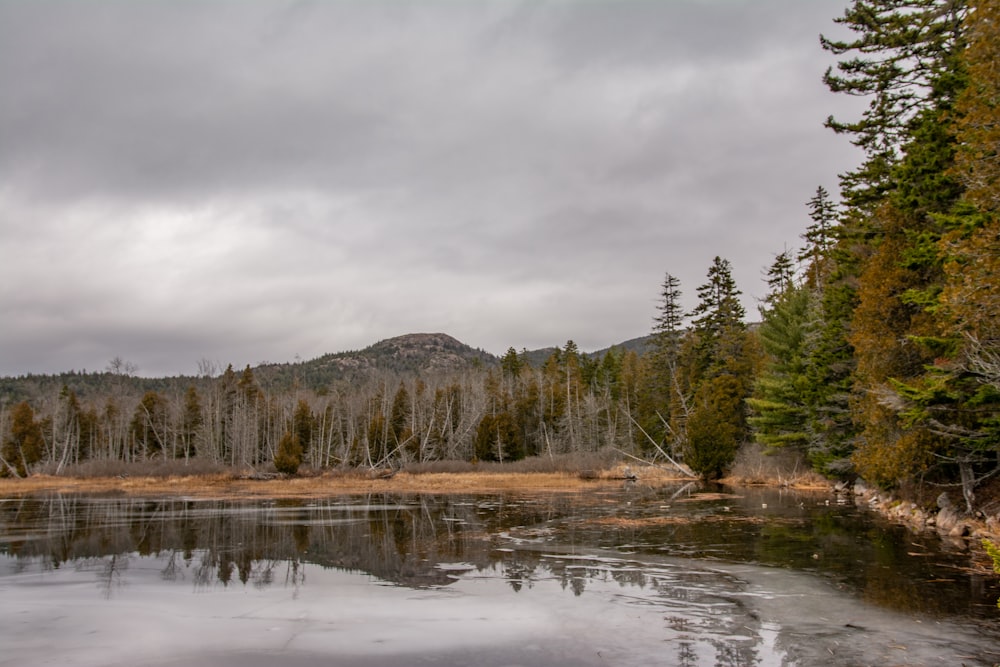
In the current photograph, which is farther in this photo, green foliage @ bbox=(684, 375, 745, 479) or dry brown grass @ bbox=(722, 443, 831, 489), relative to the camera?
green foliage @ bbox=(684, 375, 745, 479)

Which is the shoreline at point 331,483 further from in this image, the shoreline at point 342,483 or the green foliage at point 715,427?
the green foliage at point 715,427

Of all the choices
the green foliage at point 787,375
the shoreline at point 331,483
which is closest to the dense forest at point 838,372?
the green foliage at point 787,375

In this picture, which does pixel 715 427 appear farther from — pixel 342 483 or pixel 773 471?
pixel 342 483

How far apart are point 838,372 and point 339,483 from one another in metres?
38.1

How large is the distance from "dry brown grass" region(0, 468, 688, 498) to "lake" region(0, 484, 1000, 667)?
24.6 metres

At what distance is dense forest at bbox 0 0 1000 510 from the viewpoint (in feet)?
47.3

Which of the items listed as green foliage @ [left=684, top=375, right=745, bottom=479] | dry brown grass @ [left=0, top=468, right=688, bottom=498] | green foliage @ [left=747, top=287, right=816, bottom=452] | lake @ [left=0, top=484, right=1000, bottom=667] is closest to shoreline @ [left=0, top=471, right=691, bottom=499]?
dry brown grass @ [left=0, top=468, right=688, bottom=498]

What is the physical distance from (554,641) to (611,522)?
14869 mm

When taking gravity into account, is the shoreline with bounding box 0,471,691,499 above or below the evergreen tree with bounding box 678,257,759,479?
below

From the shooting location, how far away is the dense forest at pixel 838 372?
1441 centimetres

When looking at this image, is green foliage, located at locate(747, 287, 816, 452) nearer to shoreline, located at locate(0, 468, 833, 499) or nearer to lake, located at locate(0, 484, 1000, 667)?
shoreline, located at locate(0, 468, 833, 499)

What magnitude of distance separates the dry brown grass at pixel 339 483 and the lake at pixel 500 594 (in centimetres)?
2460

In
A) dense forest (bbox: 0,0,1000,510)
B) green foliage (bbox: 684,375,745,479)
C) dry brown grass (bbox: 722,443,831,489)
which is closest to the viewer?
dense forest (bbox: 0,0,1000,510)

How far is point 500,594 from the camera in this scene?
11.9 m
